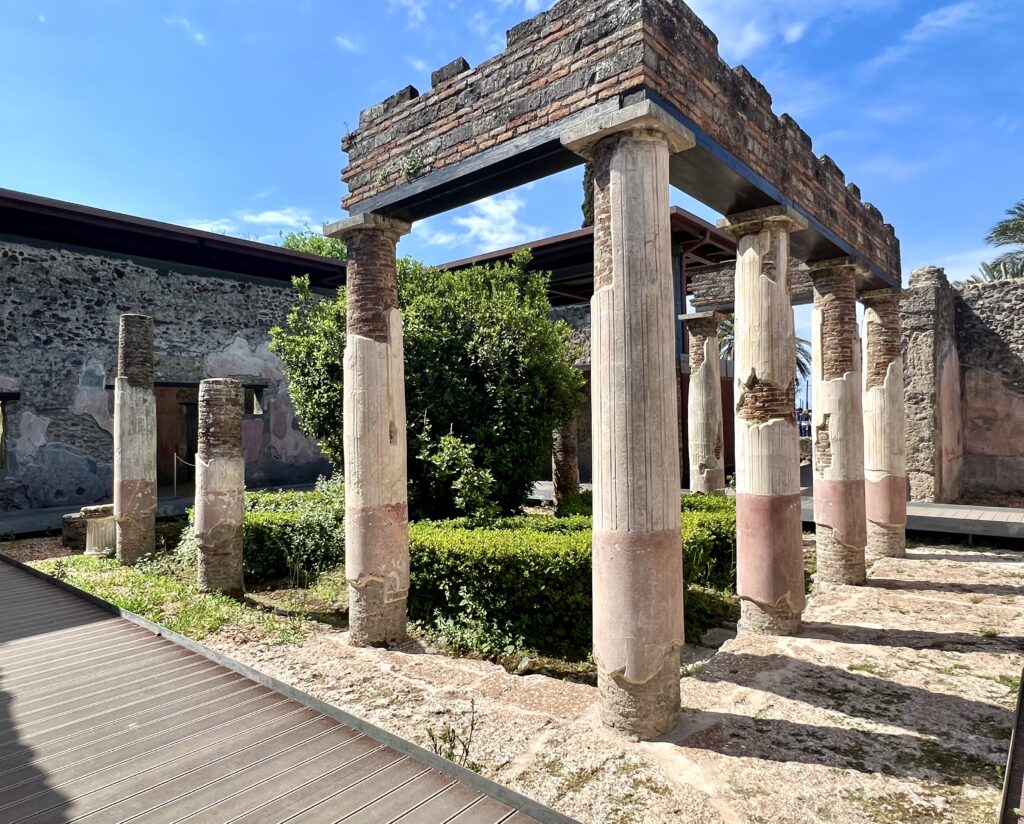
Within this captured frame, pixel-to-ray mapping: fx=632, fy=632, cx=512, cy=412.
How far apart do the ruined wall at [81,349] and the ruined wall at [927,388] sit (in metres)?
12.4

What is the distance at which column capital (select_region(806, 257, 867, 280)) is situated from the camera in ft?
21.9

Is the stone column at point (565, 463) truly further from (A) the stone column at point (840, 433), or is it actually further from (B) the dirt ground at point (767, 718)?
(B) the dirt ground at point (767, 718)

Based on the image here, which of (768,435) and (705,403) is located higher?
(705,403)

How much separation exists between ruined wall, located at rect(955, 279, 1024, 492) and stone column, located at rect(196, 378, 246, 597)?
41.4 feet

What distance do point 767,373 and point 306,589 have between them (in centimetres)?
571

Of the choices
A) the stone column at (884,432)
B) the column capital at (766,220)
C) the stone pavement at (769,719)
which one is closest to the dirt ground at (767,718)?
the stone pavement at (769,719)

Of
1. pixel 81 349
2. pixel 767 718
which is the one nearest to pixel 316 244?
pixel 81 349

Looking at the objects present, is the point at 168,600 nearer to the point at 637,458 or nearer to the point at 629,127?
the point at 637,458

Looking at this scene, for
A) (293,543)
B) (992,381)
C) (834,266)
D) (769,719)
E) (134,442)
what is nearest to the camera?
(769,719)

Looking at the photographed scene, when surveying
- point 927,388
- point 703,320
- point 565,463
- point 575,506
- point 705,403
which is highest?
point 703,320

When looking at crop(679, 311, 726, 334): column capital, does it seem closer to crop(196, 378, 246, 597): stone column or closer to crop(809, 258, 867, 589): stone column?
crop(809, 258, 867, 589): stone column

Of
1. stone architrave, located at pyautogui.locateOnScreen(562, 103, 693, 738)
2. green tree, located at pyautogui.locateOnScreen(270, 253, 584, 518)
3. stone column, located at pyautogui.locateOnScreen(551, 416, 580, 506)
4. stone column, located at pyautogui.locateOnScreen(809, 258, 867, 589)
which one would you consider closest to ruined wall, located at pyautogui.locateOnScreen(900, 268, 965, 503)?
stone column, located at pyautogui.locateOnScreen(809, 258, 867, 589)

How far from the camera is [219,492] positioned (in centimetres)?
714

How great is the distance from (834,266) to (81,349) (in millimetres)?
11887
